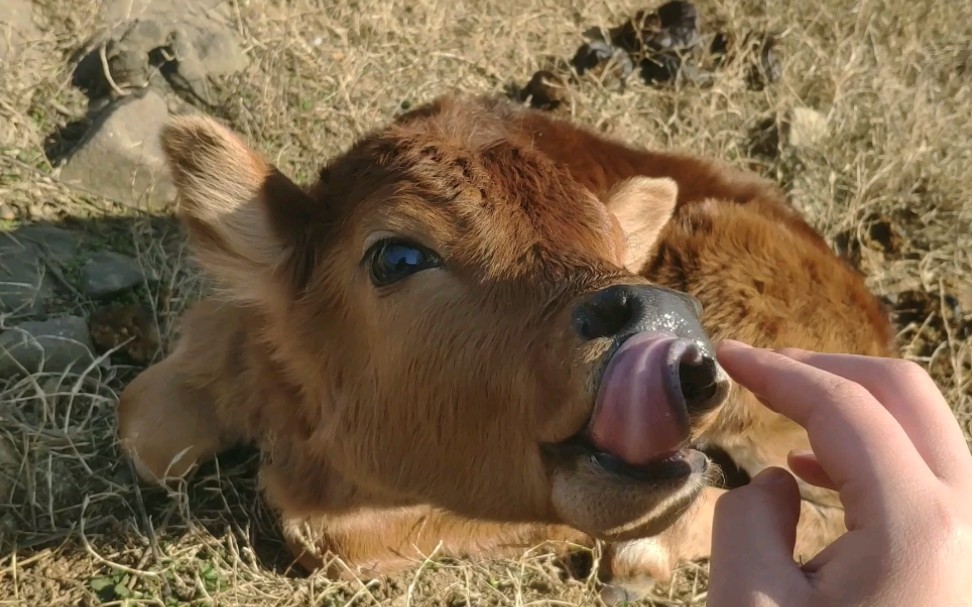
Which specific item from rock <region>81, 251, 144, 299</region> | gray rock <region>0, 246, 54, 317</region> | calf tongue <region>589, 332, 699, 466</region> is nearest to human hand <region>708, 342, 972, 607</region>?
calf tongue <region>589, 332, 699, 466</region>

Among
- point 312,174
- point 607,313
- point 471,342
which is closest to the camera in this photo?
point 607,313

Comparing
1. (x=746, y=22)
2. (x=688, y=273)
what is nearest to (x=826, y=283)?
(x=688, y=273)

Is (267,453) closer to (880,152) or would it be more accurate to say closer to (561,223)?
(561,223)

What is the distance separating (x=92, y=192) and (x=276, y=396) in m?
2.10

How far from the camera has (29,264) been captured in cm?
427

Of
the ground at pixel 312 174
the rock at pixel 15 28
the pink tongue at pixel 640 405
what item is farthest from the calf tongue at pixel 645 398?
the rock at pixel 15 28

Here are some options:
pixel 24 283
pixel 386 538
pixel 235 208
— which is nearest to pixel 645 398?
pixel 235 208

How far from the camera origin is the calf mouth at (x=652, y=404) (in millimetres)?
1881

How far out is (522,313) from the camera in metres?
2.46

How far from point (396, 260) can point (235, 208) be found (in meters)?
0.65

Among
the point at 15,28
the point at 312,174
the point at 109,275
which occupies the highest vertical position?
the point at 15,28

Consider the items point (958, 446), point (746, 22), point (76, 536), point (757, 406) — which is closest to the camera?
point (958, 446)

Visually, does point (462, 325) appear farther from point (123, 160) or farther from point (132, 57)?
point (132, 57)

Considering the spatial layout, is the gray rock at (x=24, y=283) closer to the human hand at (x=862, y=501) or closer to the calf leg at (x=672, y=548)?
the calf leg at (x=672, y=548)
